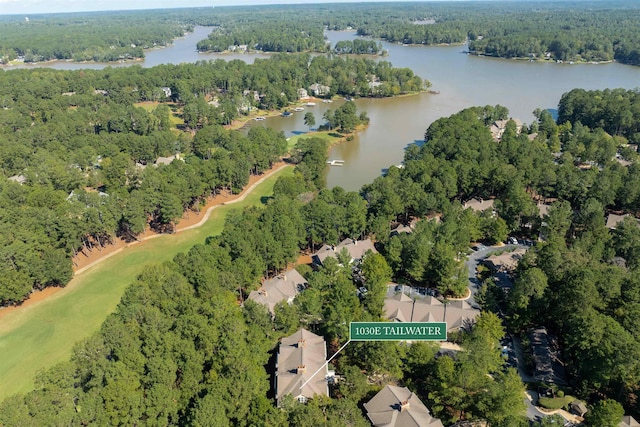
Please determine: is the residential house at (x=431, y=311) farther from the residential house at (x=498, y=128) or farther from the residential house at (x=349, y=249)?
the residential house at (x=498, y=128)

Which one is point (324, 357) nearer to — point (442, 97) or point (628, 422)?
point (628, 422)

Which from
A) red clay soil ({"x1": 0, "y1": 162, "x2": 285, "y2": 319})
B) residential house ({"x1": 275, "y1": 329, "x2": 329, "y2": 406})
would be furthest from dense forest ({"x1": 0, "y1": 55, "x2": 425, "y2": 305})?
residential house ({"x1": 275, "y1": 329, "x2": 329, "y2": 406})

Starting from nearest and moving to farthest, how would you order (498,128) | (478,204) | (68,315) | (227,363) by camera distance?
(227,363), (68,315), (478,204), (498,128)

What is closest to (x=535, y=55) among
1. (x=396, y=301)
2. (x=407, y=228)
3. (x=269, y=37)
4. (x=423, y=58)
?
(x=423, y=58)

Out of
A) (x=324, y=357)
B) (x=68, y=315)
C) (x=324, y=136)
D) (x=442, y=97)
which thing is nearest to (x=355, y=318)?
(x=324, y=357)

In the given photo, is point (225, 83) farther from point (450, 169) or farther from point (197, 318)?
point (197, 318)

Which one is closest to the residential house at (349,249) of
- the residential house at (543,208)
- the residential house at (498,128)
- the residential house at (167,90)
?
the residential house at (543,208)

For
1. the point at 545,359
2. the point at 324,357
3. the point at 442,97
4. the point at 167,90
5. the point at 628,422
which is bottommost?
the point at 545,359
